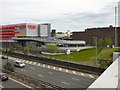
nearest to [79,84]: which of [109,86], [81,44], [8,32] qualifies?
[109,86]

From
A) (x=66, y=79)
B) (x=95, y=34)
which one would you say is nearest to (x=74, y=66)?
(x=66, y=79)

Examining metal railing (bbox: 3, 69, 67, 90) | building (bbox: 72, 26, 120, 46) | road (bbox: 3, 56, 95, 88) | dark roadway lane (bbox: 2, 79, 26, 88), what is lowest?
road (bbox: 3, 56, 95, 88)

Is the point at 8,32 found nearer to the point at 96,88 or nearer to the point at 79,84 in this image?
the point at 79,84

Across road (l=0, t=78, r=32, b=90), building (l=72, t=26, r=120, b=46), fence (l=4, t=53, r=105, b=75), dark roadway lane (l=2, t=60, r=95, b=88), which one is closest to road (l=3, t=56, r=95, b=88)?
dark roadway lane (l=2, t=60, r=95, b=88)

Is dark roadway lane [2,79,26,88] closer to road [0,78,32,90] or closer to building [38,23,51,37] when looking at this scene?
road [0,78,32,90]

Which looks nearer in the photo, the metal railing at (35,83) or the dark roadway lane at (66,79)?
the metal railing at (35,83)

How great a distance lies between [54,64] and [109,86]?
33.4 m

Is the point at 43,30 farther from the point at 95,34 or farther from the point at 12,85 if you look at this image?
the point at 12,85

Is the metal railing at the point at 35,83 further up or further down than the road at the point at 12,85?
further up

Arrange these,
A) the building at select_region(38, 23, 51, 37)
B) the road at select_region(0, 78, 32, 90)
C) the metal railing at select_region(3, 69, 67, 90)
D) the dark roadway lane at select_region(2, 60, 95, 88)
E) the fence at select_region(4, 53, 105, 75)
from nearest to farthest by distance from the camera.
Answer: the metal railing at select_region(3, 69, 67, 90)
the road at select_region(0, 78, 32, 90)
the dark roadway lane at select_region(2, 60, 95, 88)
the fence at select_region(4, 53, 105, 75)
the building at select_region(38, 23, 51, 37)

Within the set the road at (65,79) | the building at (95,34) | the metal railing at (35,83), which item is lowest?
the road at (65,79)

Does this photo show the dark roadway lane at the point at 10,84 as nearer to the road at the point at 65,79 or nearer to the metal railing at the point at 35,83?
the metal railing at the point at 35,83

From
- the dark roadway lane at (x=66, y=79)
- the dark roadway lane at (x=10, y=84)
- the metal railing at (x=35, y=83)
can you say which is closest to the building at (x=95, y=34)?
the dark roadway lane at (x=66, y=79)

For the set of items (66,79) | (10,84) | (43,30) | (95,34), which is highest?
(43,30)
